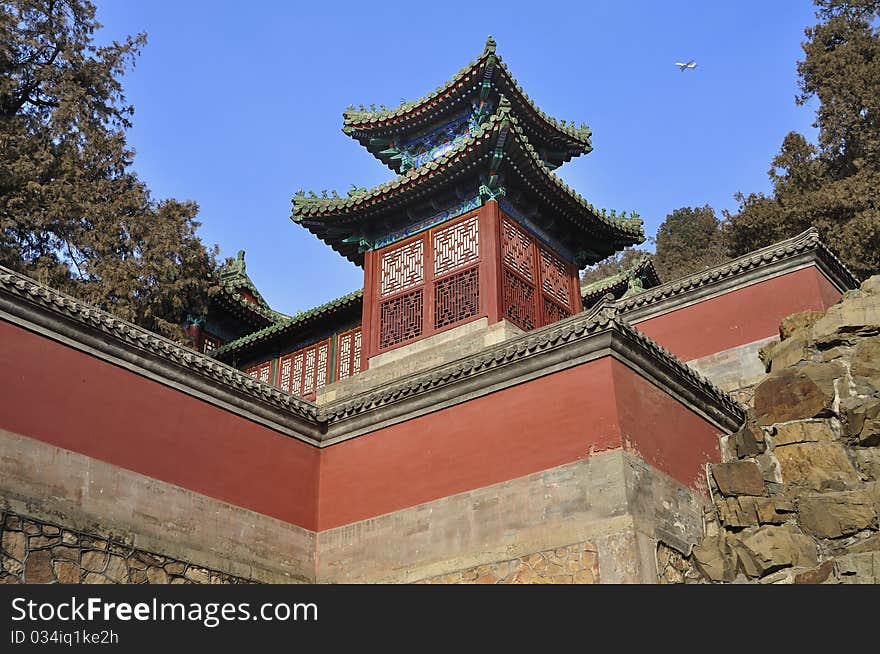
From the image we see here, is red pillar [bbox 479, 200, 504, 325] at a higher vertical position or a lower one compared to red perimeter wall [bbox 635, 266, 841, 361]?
higher

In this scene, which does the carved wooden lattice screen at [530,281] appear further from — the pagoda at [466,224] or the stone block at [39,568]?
the stone block at [39,568]

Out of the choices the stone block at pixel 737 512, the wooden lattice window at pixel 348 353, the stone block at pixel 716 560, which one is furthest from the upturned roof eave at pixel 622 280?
the stone block at pixel 716 560

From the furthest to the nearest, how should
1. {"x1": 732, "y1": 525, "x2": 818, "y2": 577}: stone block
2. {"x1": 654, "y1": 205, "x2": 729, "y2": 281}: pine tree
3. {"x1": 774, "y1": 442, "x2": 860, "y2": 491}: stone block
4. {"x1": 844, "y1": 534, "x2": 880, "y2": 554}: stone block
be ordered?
{"x1": 654, "y1": 205, "x2": 729, "y2": 281}: pine tree < {"x1": 774, "y1": 442, "x2": 860, "y2": 491}: stone block < {"x1": 732, "y1": 525, "x2": 818, "y2": 577}: stone block < {"x1": 844, "y1": 534, "x2": 880, "y2": 554}: stone block

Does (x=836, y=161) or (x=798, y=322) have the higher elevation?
(x=836, y=161)

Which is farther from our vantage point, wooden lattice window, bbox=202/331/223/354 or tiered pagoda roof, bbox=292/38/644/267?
wooden lattice window, bbox=202/331/223/354

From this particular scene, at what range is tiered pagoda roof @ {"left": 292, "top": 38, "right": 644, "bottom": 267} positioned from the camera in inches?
639

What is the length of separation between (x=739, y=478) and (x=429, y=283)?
6122 mm

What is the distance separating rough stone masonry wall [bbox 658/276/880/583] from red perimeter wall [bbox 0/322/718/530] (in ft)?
2.04

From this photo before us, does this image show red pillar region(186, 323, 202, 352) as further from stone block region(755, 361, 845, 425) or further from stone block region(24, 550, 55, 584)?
stone block region(755, 361, 845, 425)

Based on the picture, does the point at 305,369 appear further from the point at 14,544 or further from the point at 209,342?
the point at 14,544

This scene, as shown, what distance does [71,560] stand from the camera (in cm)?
1023

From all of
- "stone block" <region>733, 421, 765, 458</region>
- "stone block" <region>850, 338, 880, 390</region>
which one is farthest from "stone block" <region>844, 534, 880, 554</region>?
"stone block" <region>850, 338, 880, 390</region>

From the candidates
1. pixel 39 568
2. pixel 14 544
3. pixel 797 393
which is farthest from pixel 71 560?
pixel 797 393

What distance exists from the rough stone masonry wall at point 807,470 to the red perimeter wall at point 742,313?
0.87 metres
